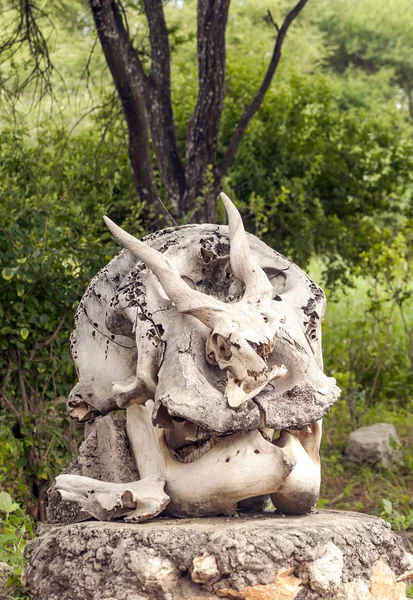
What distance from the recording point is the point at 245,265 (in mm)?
3619

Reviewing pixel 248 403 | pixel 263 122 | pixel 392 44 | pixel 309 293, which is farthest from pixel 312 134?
pixel 392 44

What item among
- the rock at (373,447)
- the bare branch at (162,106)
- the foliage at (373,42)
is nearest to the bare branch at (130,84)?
the bare branch at (162,106)

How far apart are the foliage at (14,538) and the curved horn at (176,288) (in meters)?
1.39

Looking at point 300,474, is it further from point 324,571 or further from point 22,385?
point 22,385

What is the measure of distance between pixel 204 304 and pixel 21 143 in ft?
13.5

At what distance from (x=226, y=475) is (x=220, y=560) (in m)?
0.37

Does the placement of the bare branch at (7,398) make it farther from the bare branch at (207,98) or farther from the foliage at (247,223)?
the bare branch at (207,98)

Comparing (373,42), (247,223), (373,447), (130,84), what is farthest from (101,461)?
(373,42)

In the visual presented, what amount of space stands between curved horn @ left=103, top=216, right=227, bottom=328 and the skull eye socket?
6cm

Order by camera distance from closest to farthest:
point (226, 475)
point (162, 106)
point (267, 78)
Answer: point (226, 475) < point (162, 106) < point (267, 78)

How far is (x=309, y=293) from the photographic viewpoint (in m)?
3.78

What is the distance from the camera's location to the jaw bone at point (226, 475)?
3.29m

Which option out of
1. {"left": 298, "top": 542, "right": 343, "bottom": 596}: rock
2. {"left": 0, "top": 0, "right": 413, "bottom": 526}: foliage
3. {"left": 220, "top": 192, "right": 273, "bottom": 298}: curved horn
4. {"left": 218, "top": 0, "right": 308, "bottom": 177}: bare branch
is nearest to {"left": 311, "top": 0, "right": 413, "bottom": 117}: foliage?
{"left": 0, "top": 0, "right": 413, "bottom": 526}: foliage

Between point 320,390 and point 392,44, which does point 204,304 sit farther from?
point 392,44
